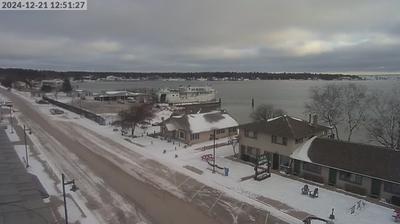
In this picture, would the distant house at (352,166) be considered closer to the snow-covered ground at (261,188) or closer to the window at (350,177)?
the window at (350,177)

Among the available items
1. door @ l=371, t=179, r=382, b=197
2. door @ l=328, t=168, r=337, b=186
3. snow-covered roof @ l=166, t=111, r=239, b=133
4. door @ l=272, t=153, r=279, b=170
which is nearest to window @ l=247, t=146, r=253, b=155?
door @ l=272, t=153, r=279, b=170

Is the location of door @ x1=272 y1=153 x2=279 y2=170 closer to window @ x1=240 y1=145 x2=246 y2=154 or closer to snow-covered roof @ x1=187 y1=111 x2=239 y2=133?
window @ x1=240 y1=145 x2=246 y2=154

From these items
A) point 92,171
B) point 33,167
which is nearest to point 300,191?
point 92,171

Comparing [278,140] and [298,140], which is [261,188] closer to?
[278,140]

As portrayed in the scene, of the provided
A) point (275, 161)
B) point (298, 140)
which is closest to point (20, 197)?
point (275, 161)

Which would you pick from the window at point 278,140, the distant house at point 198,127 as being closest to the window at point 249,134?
the window at point 278,140

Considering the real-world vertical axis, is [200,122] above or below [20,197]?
above

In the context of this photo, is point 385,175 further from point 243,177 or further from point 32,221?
point 32,221
